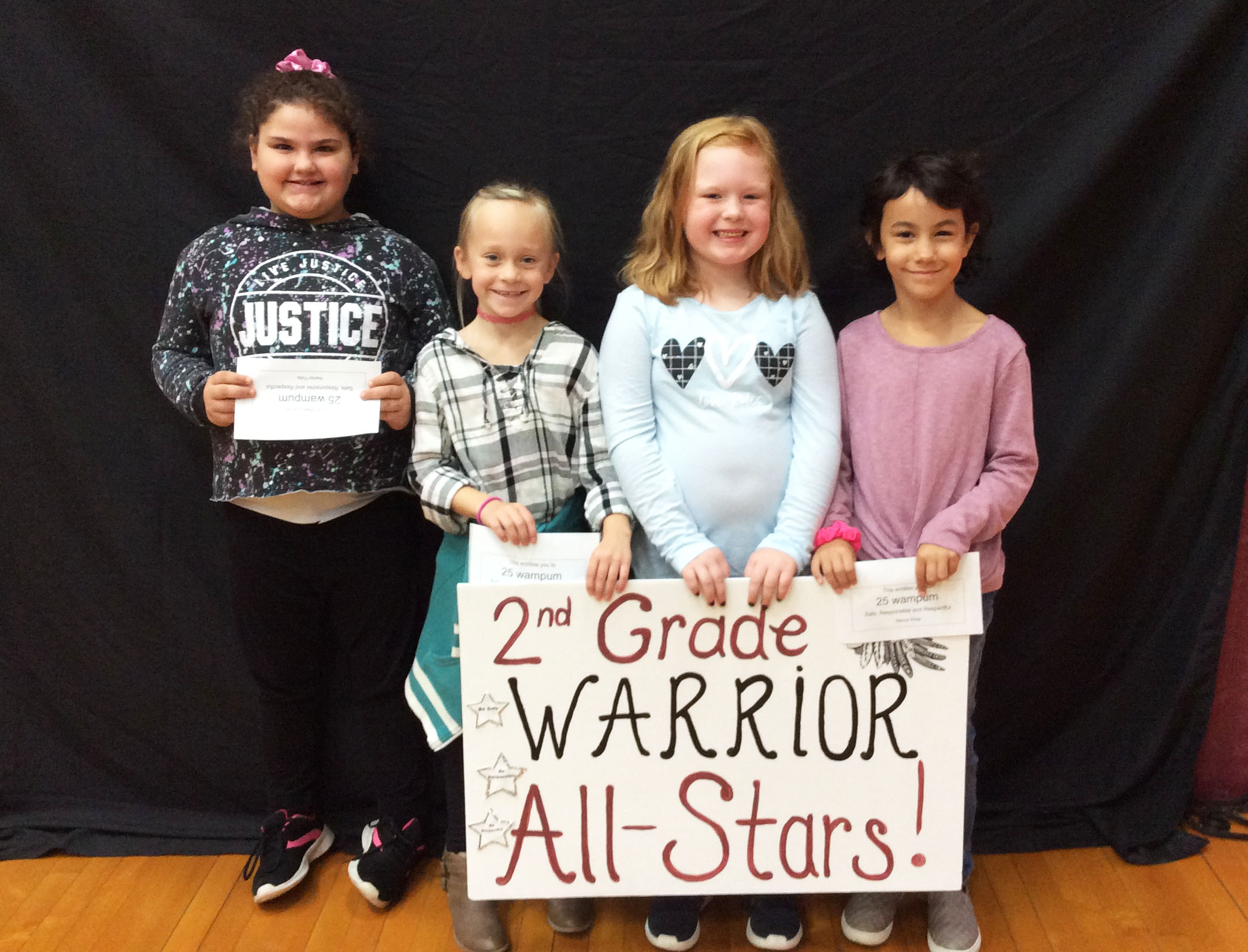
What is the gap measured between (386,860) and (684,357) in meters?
0.99

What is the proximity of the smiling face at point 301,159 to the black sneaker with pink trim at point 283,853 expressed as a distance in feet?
3.44

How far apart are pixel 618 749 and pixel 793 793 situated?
0.87 feet

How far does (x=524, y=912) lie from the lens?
163 cm

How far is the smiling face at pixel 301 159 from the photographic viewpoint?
1452mm

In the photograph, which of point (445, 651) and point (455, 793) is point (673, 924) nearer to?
point (455, 793)

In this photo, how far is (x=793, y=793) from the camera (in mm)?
1406

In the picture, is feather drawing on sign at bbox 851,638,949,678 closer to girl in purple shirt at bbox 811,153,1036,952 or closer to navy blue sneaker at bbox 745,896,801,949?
girl in purple shirt at bbox 811,153,1036,952

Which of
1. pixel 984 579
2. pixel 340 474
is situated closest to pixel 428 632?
pixel 340 474

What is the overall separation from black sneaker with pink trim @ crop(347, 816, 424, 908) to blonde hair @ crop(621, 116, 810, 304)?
1035 millimetres

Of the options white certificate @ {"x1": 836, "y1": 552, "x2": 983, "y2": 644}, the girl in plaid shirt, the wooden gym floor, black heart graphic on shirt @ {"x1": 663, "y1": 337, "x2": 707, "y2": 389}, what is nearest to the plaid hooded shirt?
the girl in plaid shirt

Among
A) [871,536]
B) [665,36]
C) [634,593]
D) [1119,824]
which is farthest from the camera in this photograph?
[1119,824]

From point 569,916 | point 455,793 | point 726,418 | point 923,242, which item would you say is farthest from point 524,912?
point 923,242

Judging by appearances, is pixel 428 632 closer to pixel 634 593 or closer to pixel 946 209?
pixel 634 593

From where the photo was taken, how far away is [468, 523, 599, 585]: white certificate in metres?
1.36
